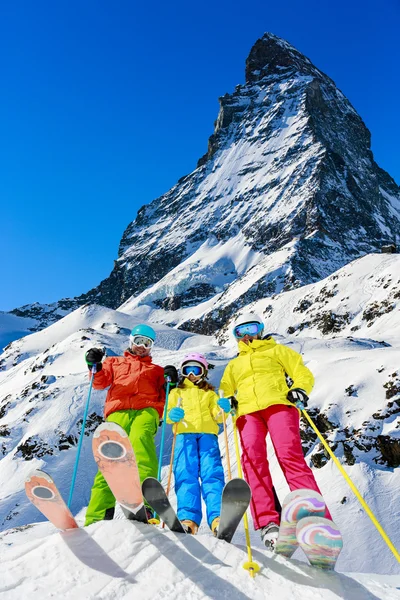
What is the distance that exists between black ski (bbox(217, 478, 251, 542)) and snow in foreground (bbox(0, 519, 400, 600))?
95 mm

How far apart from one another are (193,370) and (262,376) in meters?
1.23

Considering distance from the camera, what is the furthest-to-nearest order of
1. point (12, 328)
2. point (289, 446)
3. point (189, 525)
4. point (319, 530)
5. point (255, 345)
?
point (12, 328), point (255, 345), point (289, 446), point (189, 525), point (319, 530)

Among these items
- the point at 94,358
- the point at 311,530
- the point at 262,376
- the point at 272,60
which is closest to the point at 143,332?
the point at 94,358

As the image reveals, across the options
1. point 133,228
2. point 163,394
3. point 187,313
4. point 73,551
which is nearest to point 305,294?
point 163,394

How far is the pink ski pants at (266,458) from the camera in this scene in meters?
3.72

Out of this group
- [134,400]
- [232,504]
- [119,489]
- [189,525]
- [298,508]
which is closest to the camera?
[298,508]

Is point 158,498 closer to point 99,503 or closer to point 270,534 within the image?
point 270,534

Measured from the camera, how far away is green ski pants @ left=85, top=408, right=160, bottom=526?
12.8 feet

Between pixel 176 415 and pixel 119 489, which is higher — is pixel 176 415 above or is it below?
above

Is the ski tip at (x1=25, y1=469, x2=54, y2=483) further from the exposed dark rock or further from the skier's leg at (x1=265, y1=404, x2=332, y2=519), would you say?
the exposed dark rock

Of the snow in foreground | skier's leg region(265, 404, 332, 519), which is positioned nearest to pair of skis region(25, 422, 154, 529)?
the snow in foreground

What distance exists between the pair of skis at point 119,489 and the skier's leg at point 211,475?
858mm

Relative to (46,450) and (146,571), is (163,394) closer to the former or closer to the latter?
(146,571)

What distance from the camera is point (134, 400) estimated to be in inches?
193
